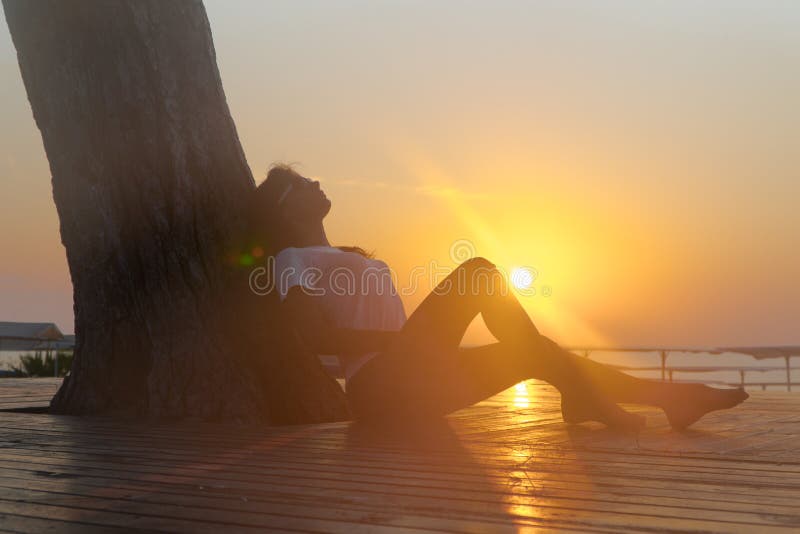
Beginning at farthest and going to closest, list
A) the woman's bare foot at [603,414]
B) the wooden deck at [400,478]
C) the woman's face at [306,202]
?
1. the woman's face at [306,202]
2. the woman's bare foot at [603,414]
3. the wooden deck at [400,478]

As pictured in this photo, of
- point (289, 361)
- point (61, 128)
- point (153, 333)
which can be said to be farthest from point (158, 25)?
point (289, 361)

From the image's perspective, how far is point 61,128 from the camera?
4.93 m

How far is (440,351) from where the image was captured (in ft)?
11.7

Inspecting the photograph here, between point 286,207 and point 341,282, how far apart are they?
607 mm

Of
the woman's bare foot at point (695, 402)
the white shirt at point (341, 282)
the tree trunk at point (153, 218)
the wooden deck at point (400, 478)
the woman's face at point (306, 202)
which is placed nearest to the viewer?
the wooden deck at point (400, 478)

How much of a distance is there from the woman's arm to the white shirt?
5 cm

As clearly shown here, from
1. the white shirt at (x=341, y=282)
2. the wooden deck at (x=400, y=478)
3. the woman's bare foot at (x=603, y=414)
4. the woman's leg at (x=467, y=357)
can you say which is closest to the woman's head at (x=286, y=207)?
the white shirt at (x=341, y=282)

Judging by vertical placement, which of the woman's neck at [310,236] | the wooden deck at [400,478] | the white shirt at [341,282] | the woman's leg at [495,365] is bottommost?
the wooden deck at [400,478]

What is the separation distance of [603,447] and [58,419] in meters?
2.93

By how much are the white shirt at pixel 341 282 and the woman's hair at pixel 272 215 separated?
38 centimetres

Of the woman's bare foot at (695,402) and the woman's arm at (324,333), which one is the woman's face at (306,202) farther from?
the woman's bare foot at (695,402)

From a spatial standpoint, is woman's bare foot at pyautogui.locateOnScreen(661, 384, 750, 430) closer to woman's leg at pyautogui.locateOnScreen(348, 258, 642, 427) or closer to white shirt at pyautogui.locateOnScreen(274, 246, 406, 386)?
woman's leg at pyautogui.locateOnScreen(348, 258, 642, 427)

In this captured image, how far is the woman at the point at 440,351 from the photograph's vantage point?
351 cm

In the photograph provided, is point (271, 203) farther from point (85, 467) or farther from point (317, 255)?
point (85, 467)
